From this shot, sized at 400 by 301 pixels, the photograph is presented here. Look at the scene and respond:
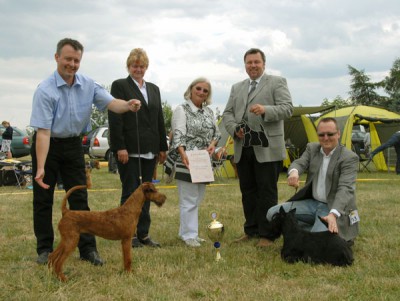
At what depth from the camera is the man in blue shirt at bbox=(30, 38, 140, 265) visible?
3.60 m

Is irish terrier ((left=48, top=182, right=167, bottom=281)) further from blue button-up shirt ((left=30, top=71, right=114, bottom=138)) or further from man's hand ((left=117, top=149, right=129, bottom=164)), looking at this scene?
man's hand ((left=117, top=149, right=129, bottom=164))

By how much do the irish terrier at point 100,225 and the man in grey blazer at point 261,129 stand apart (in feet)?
4.19

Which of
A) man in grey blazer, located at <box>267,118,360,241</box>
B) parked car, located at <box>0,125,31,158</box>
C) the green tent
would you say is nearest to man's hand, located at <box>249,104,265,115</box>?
man in grey blazer, located at <box>267,118,360,241</box>

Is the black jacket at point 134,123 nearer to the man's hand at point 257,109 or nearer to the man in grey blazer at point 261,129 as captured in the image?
the man in grey blazer at point 261,129

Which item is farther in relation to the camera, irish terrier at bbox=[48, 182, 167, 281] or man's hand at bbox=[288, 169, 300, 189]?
man's hand at bbox=[288, 169, 300, 189]

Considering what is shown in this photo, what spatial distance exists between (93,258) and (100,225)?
595 mm

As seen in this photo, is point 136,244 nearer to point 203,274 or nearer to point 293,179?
point 203,274

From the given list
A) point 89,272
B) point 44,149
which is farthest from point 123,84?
point 89,272

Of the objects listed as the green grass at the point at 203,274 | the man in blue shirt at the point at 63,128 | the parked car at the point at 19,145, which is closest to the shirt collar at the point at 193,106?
the man in blue shirt at the point at 63,128

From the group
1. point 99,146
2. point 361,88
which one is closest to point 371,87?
point 361,88

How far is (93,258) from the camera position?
397 centimetres

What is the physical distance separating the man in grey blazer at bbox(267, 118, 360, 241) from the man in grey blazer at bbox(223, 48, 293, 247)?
28 cm

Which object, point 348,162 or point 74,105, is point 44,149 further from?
point 348,162

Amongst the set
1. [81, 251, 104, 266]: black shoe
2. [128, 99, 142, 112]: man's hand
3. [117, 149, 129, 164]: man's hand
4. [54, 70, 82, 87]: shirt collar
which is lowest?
[81, 251, 104, 266]: black shoe
